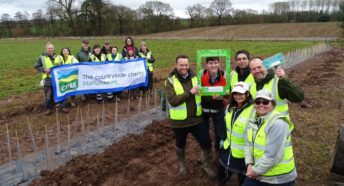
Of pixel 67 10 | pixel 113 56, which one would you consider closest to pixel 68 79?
pixel 113 56

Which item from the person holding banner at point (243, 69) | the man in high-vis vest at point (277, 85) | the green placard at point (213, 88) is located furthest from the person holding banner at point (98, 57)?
the man in high-vis vest at point (277, 85)

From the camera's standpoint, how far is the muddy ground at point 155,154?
5.02 meters

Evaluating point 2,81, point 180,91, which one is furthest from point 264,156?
point 2,81

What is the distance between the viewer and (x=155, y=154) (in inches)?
236

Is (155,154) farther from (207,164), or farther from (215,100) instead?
(215,100)

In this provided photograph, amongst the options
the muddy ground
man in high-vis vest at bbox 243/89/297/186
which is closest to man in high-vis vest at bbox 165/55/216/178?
the muddy ground

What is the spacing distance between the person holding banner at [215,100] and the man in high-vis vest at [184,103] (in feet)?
0.46

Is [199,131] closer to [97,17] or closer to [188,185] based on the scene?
[188,185]

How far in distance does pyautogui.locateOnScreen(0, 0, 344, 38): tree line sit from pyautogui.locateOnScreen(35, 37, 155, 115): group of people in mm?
60292

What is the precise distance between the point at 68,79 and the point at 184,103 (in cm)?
517

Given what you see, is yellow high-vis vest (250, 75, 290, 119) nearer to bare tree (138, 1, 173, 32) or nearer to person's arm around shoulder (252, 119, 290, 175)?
person's arm around shoulder (252, 119, 290, 175)

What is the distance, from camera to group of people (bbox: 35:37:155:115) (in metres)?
8.80

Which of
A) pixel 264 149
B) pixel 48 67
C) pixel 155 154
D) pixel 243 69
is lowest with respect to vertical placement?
pixel 155 154

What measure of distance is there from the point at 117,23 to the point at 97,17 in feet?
14.4
